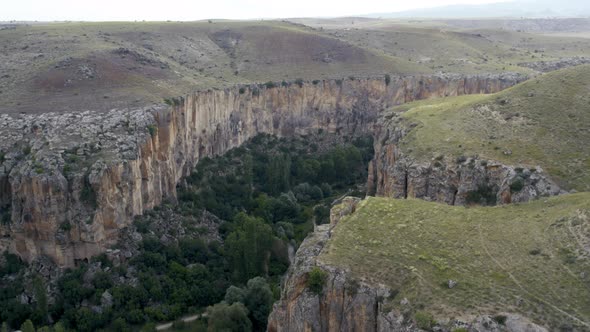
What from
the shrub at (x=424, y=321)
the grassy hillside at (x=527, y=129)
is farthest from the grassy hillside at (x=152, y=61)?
the shrub at (x=424, y=321)

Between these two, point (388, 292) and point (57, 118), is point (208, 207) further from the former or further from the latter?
point (388, 292)

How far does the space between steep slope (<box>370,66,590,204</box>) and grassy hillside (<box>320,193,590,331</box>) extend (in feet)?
21.5

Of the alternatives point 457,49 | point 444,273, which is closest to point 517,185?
point 444,273

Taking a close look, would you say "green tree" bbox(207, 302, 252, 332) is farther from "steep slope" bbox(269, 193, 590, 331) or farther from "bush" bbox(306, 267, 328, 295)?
"bush" bbox(306, 267, 328, 295)

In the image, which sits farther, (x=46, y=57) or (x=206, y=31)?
(x=206, y=31)

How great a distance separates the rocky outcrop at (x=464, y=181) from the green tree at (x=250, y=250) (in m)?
13.7

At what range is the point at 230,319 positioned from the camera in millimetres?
45500

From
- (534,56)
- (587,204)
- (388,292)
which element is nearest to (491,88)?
(534,56)

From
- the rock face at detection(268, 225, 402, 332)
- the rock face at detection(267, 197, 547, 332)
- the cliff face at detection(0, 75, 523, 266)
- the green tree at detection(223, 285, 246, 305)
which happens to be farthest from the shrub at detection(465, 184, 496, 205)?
the cliff face at detection(0, 75, 523, 266)

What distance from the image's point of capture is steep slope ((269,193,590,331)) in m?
26.2

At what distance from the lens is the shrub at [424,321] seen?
25.3m

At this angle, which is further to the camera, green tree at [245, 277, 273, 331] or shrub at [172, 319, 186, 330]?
shrub at [172, 319, 186, 330]

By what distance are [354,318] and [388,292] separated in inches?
89.7

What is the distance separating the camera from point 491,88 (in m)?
103
